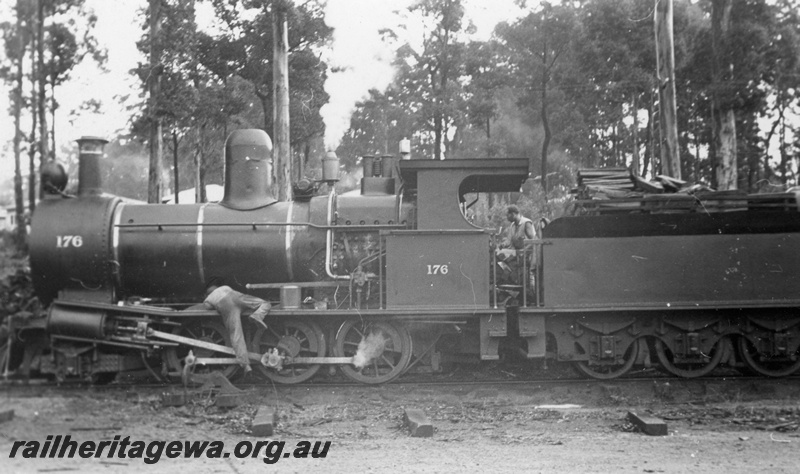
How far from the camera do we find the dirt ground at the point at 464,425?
5.70m

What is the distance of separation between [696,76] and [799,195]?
66.8 ft

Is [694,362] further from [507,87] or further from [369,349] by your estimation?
[507,87]

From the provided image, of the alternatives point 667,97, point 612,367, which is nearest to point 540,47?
point 667,97

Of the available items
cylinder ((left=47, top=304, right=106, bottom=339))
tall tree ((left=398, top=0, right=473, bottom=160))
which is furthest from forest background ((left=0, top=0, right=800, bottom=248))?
cylinder ((left=47, top=304, right=106, bottom=339))

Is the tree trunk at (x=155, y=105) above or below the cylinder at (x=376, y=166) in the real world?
above

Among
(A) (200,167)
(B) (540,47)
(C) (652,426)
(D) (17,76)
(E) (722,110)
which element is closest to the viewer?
(C) (652,426)

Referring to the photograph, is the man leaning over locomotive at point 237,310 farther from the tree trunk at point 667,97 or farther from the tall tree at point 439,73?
the tall tree at point 439,73

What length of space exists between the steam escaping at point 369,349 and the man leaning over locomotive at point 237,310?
1286mm

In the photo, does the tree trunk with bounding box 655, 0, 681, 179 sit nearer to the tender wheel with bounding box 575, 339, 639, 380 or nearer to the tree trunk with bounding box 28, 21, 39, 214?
the tender wheel with bounding box 575, 339, 639, 380

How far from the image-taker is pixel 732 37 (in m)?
23.2

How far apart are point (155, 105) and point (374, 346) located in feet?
48.9

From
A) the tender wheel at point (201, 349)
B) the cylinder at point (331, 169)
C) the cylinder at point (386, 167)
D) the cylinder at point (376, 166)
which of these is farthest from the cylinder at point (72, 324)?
the cylinder at point (386, 167)

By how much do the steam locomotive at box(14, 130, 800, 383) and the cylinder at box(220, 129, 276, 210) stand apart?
0.08ft

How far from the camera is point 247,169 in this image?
954cm
